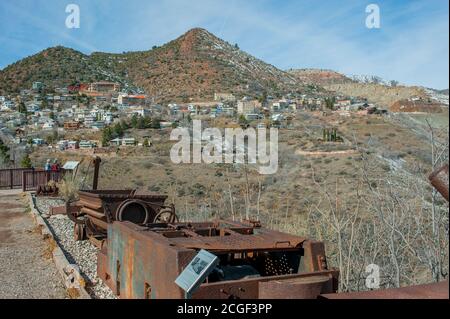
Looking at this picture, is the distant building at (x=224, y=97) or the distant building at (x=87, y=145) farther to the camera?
the distant building at (x=224, y=97)

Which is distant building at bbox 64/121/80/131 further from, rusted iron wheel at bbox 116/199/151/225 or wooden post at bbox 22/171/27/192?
rusted iron wheel at bbox 116/199/151/225

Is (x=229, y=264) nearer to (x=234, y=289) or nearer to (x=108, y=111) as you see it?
(x=234, y=289)

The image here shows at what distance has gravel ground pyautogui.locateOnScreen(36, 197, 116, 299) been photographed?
710 centimetres

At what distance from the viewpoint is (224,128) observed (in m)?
55.0

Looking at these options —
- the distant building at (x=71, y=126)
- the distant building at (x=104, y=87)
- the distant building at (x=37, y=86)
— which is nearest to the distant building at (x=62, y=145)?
the distant building at (x=71, y=126)

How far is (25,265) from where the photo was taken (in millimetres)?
9125

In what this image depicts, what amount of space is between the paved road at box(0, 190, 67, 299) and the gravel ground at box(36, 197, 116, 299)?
403mm

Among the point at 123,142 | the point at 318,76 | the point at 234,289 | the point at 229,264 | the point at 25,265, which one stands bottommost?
the point at 25,265

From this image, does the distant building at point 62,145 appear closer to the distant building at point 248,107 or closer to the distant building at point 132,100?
the distant building at point 248,107

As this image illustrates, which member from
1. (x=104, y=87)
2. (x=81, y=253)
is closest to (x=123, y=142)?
(x=81, y=253)

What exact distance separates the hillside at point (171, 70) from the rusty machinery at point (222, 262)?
75.8m

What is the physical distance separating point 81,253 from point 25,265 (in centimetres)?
118

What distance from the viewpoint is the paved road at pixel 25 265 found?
7.35 metres

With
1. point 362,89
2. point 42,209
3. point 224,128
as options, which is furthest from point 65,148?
point 362,89
